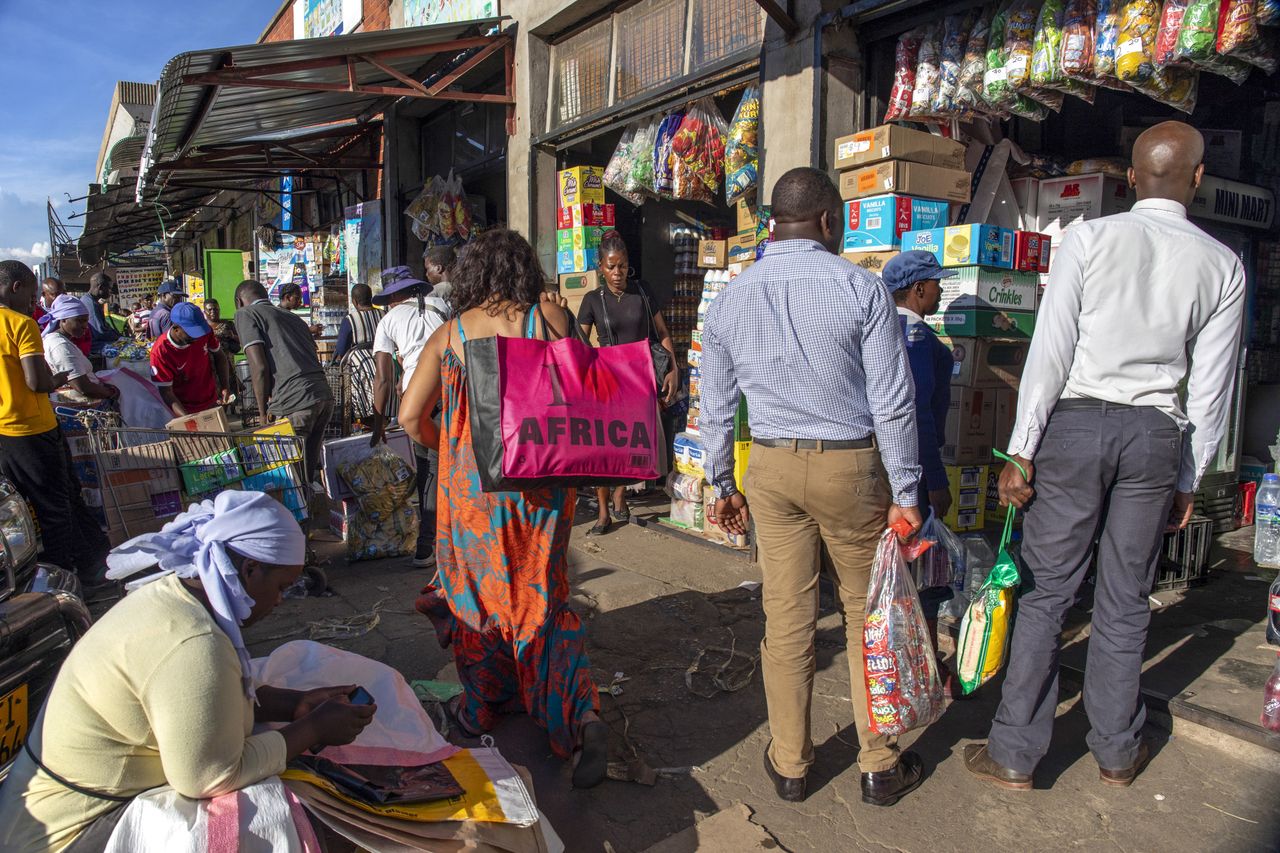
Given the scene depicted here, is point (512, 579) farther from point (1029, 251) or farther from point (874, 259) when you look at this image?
point (1029, 251)

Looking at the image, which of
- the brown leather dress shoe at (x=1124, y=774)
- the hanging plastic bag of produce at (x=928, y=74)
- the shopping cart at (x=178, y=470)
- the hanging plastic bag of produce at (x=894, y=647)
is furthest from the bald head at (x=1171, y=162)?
the shopping cart at (x=178, y=470)

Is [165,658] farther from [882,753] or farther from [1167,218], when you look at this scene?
[1167,218]

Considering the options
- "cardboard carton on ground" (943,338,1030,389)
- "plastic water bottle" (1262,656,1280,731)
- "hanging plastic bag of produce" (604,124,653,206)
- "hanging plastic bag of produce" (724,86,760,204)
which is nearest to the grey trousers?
"plastic water bottle" (1262,656,1280,731)

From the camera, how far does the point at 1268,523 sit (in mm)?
5082

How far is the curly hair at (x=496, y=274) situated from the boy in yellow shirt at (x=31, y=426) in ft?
10.2

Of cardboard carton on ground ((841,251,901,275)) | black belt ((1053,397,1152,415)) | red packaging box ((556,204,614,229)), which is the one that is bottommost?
black belt ((1053,397,1152,415))

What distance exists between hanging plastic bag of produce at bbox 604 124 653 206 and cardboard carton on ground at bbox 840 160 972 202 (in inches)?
100

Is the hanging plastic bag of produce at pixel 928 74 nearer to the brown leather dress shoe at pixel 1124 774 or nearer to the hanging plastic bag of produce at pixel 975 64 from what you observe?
the hanging plastic bag of produce at pixel 975 64

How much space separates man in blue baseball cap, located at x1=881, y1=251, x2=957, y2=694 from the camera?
3.44m

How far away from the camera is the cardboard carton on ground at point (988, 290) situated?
179 inches

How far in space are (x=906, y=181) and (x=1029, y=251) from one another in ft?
2.54

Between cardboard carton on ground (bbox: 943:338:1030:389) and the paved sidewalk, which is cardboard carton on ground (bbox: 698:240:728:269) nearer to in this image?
cardboard carton on ground (bbox: 943:338:1030:389)

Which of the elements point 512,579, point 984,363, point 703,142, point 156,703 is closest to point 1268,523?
point 984,363

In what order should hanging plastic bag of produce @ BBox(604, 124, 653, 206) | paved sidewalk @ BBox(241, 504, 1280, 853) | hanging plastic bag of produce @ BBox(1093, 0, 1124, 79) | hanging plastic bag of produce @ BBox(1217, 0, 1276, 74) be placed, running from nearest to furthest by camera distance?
1. paved sidewalk @ BBox(241, 504, 1280, 853)
2. hanging plastic bag of produce @ BBox(1217, 0, 1276, 74)
3. hanging plastic bag of produce @ BBox(1093, 0, 1124, 79)
4. hanging plastic bag of produce @ BBox(604, 124, 653, 206)
